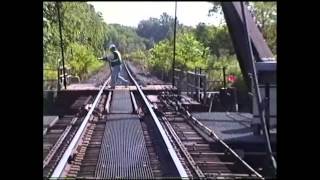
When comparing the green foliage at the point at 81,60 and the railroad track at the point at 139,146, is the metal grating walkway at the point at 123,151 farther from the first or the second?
the green foliage at the point at 81,60

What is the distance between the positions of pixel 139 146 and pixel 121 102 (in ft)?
1.01

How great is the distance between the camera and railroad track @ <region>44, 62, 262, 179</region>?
298 cm

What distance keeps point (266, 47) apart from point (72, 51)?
1.10m

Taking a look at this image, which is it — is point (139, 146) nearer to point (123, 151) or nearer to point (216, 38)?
point (123, 151)

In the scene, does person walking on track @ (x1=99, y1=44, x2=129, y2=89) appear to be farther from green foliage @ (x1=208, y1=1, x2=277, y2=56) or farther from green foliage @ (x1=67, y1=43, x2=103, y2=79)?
green foliage @ (x1=208, y1=1, x2=277, y2=56)

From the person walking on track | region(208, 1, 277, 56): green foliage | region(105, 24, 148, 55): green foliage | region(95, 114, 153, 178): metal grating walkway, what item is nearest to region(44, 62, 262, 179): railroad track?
region(95, 114, 153, 178): metal grating walkway

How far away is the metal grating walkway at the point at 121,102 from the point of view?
2.88 meters

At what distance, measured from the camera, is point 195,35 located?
2.54m

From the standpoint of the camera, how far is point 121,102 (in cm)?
305

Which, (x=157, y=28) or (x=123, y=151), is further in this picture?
(x=123, y=151)

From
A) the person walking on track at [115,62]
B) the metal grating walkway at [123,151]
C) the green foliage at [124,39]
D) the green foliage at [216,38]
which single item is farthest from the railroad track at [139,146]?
the green foliage at [216,38]

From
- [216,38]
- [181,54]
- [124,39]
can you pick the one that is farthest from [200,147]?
[124,39]
